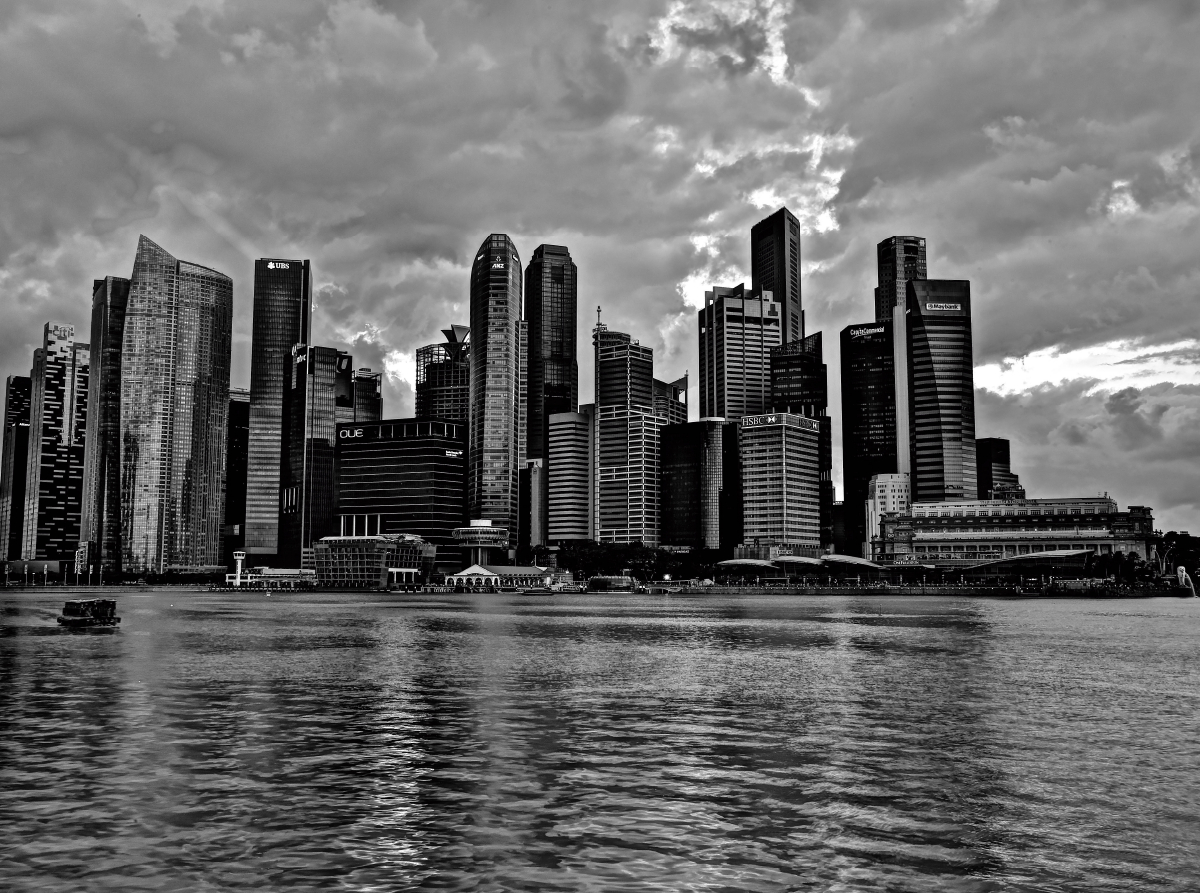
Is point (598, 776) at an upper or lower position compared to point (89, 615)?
lower

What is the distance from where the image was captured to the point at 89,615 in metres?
126

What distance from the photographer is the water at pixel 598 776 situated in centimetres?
2672

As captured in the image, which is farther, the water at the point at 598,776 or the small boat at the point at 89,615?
the small boat at the point at 89,615

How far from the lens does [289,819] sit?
3128 cm

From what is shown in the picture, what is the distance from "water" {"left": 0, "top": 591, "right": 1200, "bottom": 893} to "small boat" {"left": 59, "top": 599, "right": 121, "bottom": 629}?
4671cm

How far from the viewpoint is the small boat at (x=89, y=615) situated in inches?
4852

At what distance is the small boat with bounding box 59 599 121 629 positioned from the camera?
4852 inches

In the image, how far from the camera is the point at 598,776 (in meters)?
37.5

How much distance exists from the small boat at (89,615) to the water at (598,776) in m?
46.7

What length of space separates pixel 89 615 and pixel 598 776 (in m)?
106

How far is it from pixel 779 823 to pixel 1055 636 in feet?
309

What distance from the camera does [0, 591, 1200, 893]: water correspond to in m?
26.7

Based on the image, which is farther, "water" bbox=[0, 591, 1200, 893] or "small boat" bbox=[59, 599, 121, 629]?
"small boat" bbox=[59, 599, 121, 629]

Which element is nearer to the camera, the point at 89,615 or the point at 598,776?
the point at 598,776
